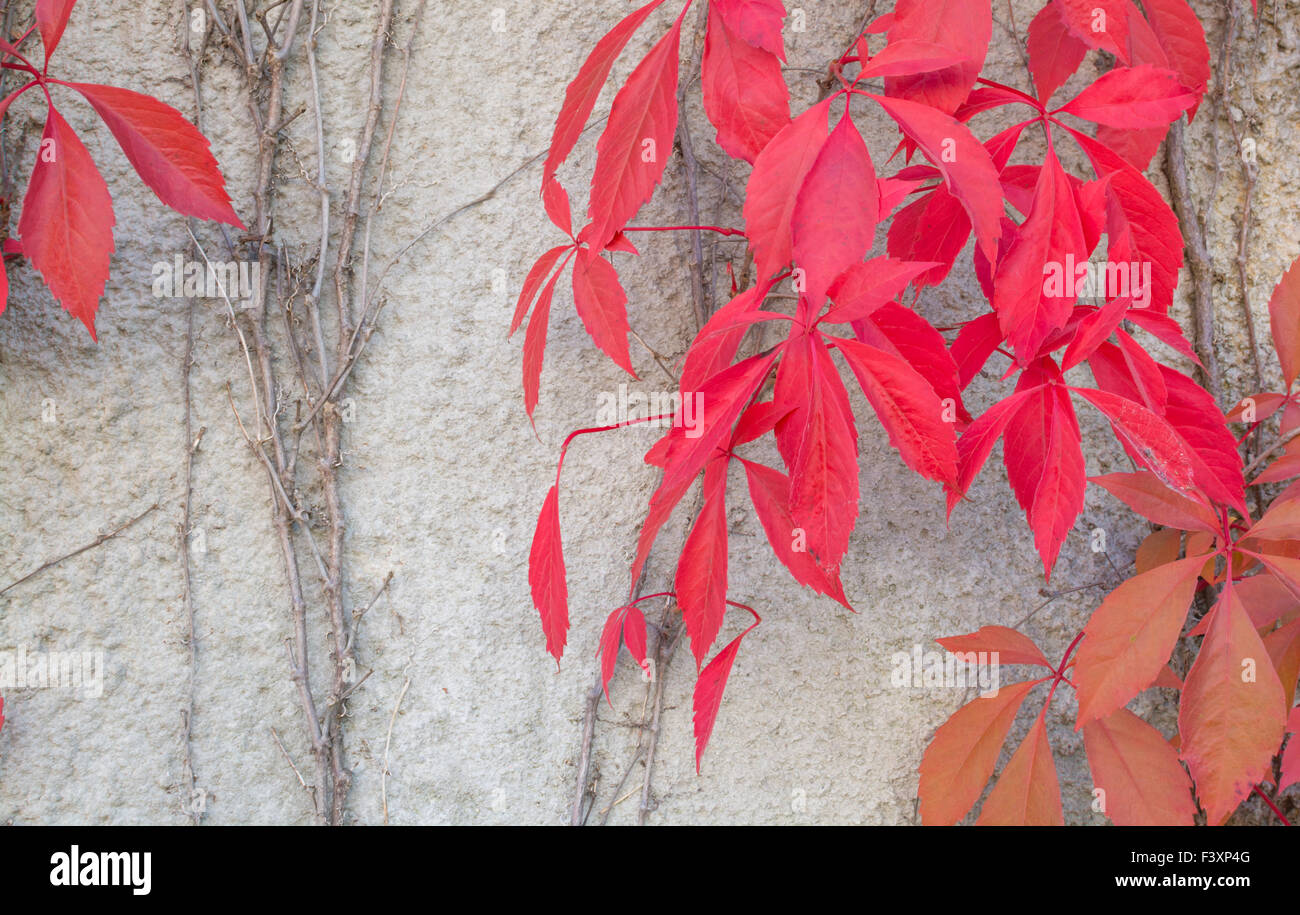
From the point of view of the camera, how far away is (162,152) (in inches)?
37.4

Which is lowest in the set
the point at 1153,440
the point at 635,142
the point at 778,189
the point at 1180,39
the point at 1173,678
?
the point at 1173,678

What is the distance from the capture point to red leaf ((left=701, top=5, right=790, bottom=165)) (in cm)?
81

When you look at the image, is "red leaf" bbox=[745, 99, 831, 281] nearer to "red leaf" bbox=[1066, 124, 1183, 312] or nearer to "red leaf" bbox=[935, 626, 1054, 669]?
"red leaf" bbox=[1066, 124, 1183, 312]

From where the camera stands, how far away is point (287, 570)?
112 cm

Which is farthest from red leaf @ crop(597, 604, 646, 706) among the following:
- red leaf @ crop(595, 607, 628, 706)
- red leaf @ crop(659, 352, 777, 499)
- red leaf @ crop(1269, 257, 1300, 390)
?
red leaf @ crop(1269, 257, 1300, 390)

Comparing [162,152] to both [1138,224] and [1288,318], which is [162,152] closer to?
[1138,224]

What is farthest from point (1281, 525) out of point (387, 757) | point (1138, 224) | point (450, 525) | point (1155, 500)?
point (387, 757)

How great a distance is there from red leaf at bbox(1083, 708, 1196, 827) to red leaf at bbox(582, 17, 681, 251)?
0.77 meters

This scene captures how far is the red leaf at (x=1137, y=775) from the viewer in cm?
92

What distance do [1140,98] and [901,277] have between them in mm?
334

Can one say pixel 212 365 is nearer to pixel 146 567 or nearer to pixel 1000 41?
pixel 146 567

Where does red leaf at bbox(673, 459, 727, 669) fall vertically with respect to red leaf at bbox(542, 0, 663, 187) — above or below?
below

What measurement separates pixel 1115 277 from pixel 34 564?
1.36m

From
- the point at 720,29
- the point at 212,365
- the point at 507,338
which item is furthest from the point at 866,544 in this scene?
the point at 212,365
